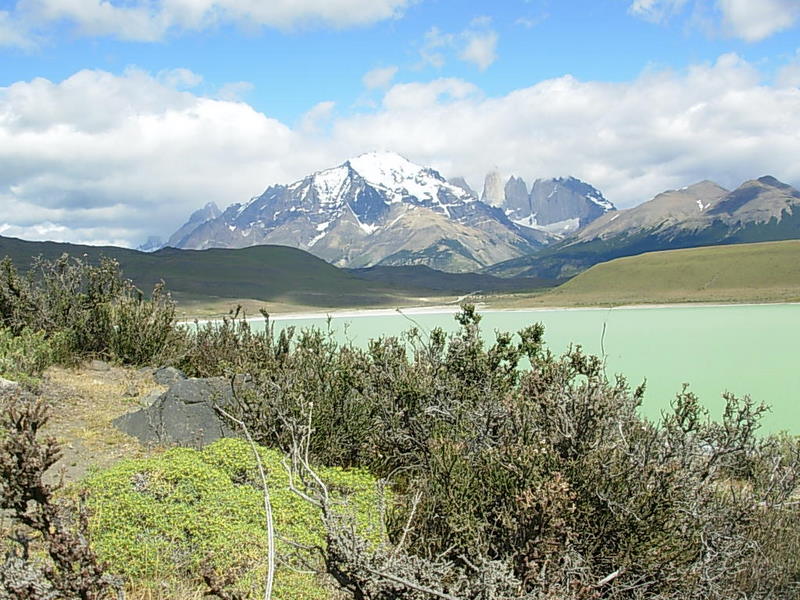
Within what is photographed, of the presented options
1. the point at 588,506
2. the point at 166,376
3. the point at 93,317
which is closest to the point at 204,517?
the point at 588,506

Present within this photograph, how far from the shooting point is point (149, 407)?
7.29 metres

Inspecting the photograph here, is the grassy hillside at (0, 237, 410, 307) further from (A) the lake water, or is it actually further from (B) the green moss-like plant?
(B) the green moss-like plant

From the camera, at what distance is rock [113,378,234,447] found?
6.72m

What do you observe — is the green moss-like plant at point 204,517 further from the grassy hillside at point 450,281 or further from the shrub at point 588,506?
the grassy hillside at point 450,281

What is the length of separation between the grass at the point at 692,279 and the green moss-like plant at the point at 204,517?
87614 mm

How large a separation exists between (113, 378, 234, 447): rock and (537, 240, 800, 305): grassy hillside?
86.5 metres

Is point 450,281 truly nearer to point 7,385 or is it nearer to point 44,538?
point 7,385

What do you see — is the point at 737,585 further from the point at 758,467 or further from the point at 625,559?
the point at 758,467

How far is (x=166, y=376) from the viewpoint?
9898 millimetres

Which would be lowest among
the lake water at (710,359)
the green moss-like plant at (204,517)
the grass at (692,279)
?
the lake water at (710,359)

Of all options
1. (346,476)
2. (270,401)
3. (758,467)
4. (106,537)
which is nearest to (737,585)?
(758,467)

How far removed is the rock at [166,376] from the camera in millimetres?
9719

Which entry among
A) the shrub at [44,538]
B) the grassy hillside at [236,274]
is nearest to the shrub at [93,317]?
the shrub at [44,538]

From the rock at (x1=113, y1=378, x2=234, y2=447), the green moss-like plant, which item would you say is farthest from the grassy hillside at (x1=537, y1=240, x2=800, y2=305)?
the green moss-like plant
